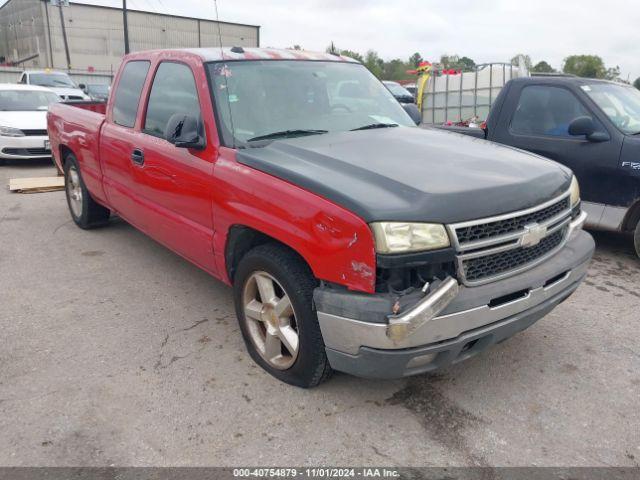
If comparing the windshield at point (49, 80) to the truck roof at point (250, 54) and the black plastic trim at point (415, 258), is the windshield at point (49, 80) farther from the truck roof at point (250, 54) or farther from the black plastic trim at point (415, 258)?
the black plastic trim at point (415, 258)

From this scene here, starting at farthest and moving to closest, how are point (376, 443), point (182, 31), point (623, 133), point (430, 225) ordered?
point (182, 31) < point (623, 133) < point (376, 443) < point (430, 225)

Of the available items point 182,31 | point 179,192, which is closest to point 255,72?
point 179,192

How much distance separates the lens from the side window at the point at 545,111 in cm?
547

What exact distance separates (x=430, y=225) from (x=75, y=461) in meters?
1.96

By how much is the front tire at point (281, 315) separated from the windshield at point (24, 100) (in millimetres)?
10095

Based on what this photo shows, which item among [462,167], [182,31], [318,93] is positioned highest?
[182,31]

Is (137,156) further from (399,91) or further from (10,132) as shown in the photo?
(399,91)

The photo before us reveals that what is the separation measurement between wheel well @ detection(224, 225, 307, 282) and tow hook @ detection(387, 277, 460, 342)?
3.16 feet

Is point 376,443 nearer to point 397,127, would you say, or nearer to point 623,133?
point 397,127

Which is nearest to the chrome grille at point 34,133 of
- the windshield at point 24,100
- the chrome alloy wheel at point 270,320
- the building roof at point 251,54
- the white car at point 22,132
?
the white car at point 22,132

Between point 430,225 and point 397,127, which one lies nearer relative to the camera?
point 430,225

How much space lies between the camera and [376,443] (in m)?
2.66

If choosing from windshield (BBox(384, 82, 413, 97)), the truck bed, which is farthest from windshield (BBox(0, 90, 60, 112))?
windshield (BBox(384, 82, 413, 97))

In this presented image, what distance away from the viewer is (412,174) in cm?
277
